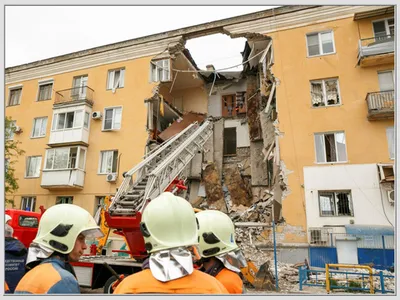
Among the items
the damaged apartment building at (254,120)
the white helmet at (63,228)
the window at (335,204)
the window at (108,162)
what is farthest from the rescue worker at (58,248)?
the window at (108,162)

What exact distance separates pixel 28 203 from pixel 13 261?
16418mm

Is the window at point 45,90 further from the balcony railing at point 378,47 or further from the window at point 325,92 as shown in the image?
the balcony railing at point 378,47

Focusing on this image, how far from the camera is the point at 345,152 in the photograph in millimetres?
12656

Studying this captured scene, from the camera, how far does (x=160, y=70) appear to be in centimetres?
1745

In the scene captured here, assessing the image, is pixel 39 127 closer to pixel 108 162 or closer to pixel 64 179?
pixel 64 179

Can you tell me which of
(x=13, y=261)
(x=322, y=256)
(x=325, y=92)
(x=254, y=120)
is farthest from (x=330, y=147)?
(x=13, y=261)

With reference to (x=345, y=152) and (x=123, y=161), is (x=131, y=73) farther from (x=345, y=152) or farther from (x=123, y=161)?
(x=345, y=152)

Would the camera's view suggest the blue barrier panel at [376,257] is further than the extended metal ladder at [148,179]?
Yes

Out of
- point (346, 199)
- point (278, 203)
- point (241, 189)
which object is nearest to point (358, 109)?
point (346, 199)

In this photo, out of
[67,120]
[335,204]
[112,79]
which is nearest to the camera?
[335,204]

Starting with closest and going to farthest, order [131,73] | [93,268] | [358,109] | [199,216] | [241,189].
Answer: [199,216], [93,268], [358,109], [241,189], [131,73]

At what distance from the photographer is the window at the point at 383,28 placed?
13391mm

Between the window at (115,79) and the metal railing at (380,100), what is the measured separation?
13.3 meters

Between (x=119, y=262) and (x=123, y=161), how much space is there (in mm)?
10027
